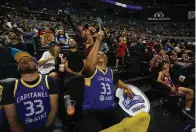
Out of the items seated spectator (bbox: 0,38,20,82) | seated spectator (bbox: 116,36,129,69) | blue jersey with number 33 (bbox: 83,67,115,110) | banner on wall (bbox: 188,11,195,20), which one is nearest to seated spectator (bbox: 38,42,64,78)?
seated spectator (bbox: 0,38,20,82)

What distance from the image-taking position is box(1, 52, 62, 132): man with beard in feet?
8.00

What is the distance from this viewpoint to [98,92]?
316cm

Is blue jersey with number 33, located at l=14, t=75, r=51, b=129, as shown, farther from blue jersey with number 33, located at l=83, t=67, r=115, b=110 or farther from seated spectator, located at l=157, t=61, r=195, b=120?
seated spectator, located at l=157, t=61, r=195, b=120

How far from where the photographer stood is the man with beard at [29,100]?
244cm

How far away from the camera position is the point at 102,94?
3164mm

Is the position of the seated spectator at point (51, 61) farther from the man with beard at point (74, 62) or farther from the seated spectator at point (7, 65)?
the seated spectator at point (7, 65)

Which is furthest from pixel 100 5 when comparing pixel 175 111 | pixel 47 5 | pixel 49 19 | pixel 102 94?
pixel 102 94

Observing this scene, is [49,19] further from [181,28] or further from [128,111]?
[181,28]

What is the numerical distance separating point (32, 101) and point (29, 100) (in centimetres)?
3

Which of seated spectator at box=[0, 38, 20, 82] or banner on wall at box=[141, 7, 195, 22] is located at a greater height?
banner on wall at box=[141, 7, 195, 22]

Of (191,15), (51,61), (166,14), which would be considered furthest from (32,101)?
(166,14)

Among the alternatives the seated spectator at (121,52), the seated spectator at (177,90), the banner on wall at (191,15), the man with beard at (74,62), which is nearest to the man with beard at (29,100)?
the man with beard at (74,62)

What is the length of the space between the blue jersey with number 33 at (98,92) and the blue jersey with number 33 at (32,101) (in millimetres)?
756

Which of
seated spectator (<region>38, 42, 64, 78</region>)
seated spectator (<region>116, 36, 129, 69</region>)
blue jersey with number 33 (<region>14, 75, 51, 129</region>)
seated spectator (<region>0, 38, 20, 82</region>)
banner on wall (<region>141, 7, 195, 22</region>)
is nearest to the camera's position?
blue jersey with number 33 (<region>14, 75, 51, 129</region>)
